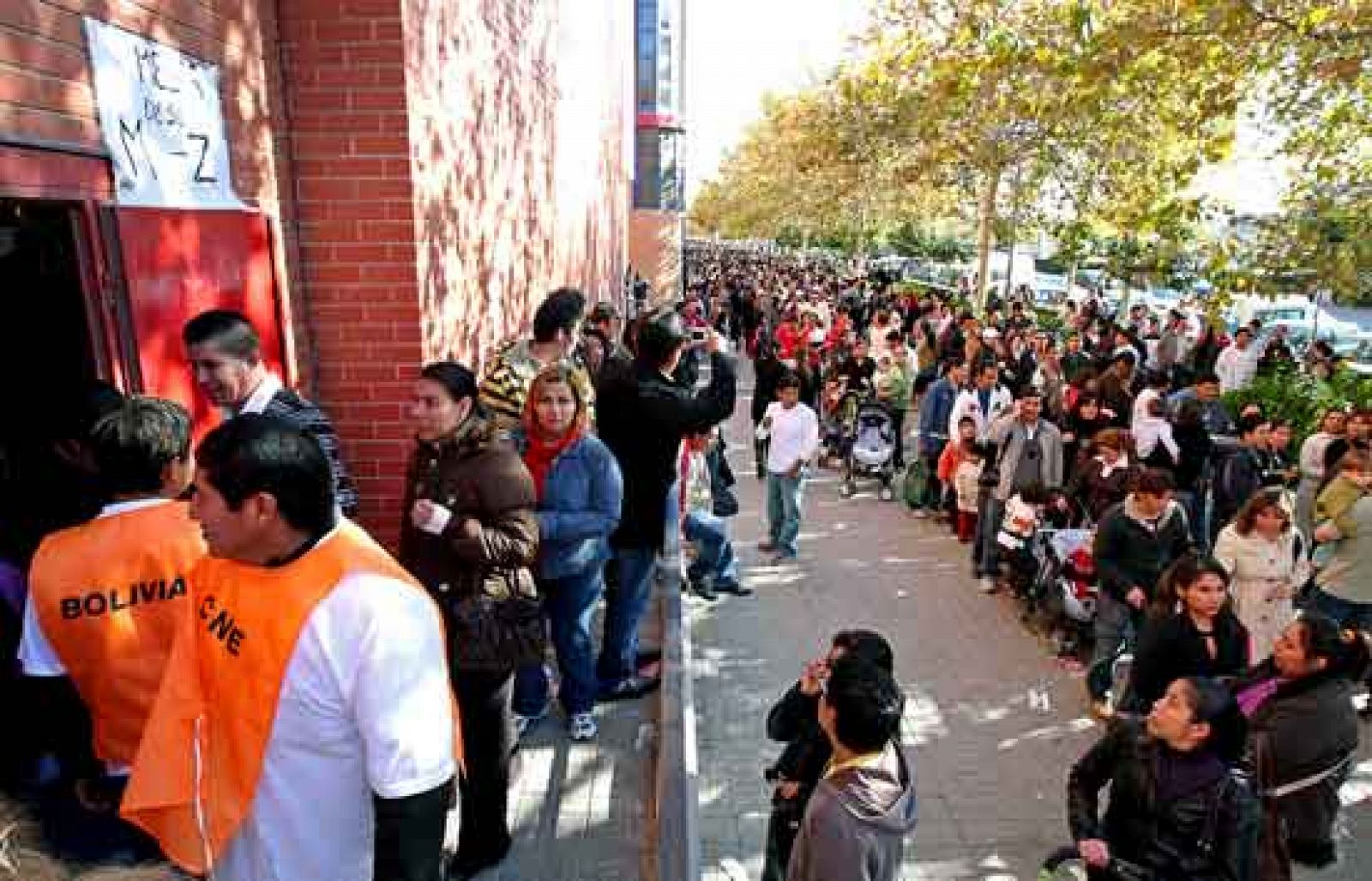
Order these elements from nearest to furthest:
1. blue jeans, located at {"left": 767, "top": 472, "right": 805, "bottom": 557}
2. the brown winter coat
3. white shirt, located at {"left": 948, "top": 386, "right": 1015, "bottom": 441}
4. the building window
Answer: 1. the brown winter coat
2. blue jeans, located at {"left": 767, "top": 472, "right": 805, "bottom": 557}
3. white shirt, located at {"left": 948, "top": 386, "right": 1015, "bottom": 441}
4. the building window

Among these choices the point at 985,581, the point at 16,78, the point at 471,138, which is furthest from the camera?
the point at 985,581

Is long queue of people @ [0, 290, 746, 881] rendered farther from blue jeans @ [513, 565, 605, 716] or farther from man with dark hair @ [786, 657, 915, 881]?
man with dark hair @ [786, 657, 915, 881]

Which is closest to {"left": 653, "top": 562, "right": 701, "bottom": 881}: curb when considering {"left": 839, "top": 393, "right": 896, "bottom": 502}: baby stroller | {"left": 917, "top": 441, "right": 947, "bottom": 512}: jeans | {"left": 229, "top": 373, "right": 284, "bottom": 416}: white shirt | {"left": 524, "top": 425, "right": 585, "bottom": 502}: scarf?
{"left": 524, "top": 425, "right": 585, "bottom": 502}: scarf

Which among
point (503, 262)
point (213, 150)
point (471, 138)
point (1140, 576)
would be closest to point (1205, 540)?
point (1140, 576)

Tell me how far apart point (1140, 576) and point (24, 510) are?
5213 mm

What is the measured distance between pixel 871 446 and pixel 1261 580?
216 inches

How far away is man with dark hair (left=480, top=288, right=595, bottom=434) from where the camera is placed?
4348mm

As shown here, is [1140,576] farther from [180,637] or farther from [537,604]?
[180,637]

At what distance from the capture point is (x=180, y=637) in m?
1.93

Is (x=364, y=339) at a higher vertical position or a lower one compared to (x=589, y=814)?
higher

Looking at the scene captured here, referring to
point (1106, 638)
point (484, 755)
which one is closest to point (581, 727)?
point (484, 755)

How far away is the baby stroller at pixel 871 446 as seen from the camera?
10258mm

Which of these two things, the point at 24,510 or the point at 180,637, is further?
the point at 24,510

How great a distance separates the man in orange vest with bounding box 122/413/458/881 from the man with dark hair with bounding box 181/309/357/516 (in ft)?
3.12
